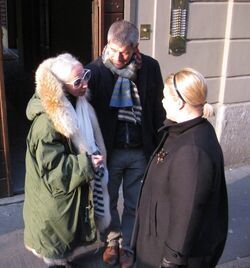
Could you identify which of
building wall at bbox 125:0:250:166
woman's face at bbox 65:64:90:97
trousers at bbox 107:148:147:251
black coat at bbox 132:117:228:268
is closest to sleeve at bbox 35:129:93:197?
woman's face at bbox 65:64:90:97

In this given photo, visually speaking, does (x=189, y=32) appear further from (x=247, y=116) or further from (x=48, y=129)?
(x=48, y=129)

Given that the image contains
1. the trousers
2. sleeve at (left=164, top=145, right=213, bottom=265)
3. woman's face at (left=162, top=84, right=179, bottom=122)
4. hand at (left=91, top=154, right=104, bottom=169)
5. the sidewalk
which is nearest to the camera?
sleeve at (left=164, top=145, right=213, bottom=265)

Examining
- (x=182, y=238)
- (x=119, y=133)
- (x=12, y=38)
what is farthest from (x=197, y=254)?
(x=12, y=38)

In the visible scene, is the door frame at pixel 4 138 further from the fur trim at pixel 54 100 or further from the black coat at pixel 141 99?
the fur trim at pixel 54 100

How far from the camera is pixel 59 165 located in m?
2.59

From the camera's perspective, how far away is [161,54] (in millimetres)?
4574

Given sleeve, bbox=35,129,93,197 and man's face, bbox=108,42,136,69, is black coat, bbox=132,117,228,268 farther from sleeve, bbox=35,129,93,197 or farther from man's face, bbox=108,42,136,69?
man's face, bbox=108,42,136,69

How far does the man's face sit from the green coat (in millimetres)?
606

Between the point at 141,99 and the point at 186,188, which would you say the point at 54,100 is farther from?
the point at 186,188

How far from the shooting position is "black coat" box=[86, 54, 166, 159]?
3.04m

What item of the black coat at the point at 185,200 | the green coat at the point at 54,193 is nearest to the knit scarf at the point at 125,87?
the green coat at the point at 54,193

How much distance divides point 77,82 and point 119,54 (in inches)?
17.0

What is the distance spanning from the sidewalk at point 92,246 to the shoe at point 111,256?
0.07 m

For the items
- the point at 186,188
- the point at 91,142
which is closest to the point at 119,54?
the point at 91,142
